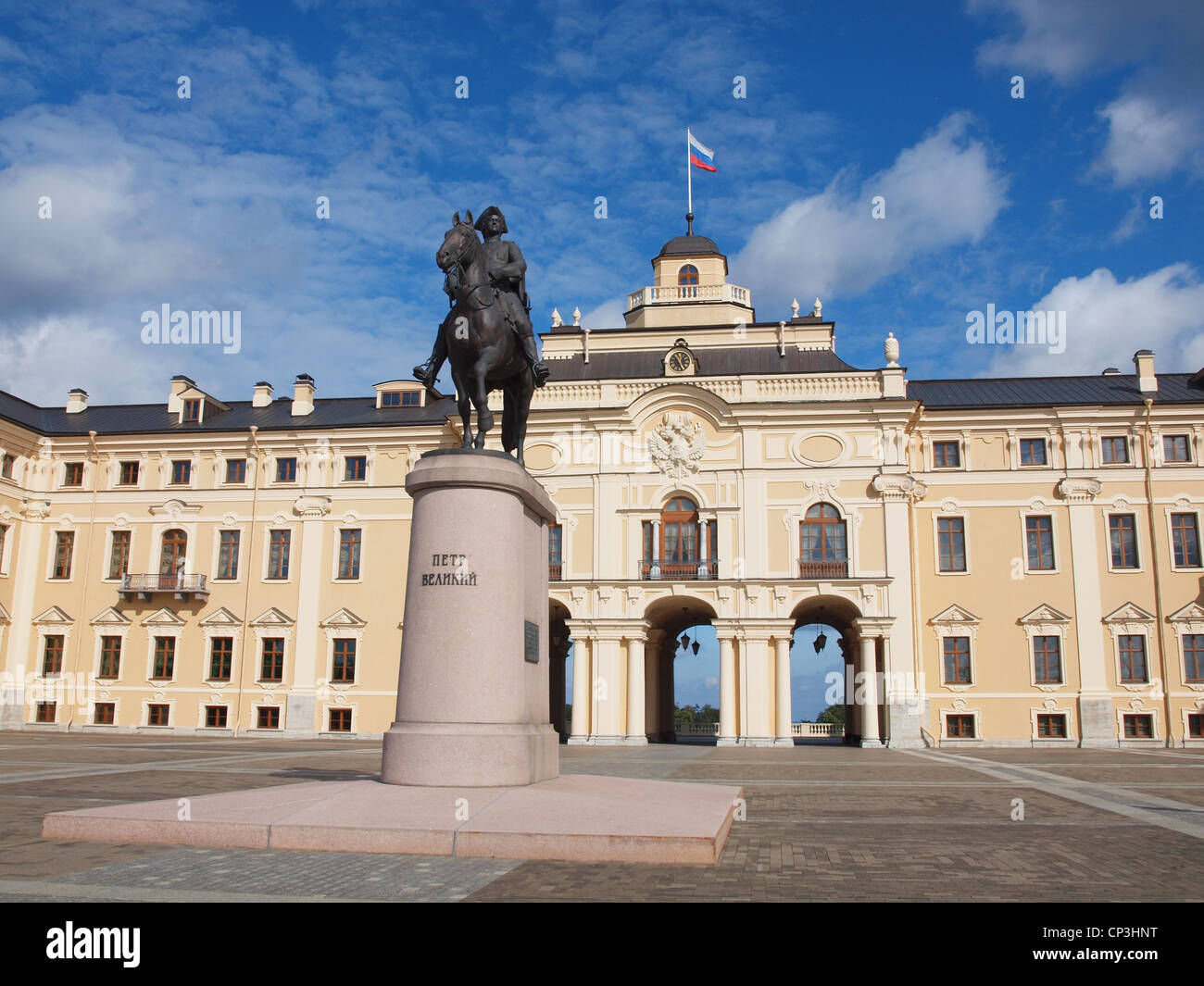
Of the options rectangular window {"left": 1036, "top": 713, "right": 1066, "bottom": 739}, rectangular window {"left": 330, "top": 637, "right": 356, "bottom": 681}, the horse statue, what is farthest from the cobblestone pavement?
rectangular window {"left": 330, "top": 637, "right": 356, "bottom": 681}

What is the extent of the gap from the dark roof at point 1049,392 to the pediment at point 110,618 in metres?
32.6

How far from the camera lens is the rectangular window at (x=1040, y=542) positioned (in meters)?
37.3

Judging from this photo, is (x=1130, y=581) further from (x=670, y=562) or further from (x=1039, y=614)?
(x=670, y=562)

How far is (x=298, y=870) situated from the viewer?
7539 millimetres

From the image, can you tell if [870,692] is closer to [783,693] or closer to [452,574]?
[783,693]

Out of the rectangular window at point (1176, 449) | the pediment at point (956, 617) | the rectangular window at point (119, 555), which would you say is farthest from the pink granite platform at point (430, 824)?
the rectangular window at point (119, 555)

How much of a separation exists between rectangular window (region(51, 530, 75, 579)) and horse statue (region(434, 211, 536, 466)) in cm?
3650

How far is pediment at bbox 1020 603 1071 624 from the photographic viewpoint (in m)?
36.6

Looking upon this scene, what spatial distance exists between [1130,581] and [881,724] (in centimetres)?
1041

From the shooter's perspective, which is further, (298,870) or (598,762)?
(598,762)

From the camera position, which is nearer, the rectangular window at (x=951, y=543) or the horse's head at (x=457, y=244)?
the horse's head at (x=457, y=244)

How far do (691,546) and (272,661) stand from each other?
17394mm

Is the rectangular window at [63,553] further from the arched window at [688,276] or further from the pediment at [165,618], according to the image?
A: the arched window at [688,276]
